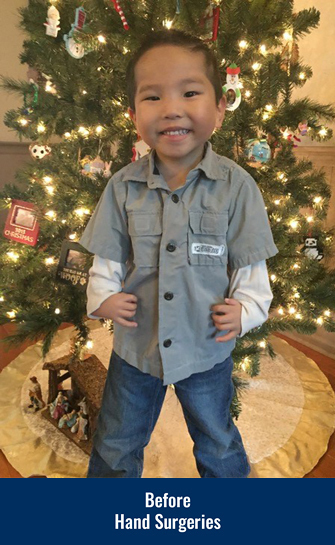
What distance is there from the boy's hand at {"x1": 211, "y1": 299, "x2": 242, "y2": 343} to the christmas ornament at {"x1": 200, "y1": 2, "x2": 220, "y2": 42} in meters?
0.77

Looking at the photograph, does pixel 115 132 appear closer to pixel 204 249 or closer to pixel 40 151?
pixel 40 151

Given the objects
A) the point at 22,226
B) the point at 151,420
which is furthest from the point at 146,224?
the point at 22,226

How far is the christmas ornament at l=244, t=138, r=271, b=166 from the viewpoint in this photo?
3.81 feet

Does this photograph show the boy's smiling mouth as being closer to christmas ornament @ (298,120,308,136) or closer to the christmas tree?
the christmas tree

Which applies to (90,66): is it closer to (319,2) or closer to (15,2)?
(319,2)

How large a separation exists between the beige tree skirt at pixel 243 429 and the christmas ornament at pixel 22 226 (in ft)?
2.15

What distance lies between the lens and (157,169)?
790 millimetres

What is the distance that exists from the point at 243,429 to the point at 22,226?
1.16 metres

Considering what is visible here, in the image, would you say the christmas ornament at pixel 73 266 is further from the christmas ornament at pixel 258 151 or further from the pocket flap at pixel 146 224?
the christmas ornament at pixel 258 151

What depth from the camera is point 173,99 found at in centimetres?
69

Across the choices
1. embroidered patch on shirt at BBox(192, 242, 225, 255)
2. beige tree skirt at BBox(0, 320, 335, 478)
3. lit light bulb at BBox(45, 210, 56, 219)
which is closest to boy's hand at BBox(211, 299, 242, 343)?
embroidered patch on shirt at BBox(192, 242, 225, 255)

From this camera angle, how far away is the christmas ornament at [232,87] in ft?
3.44
